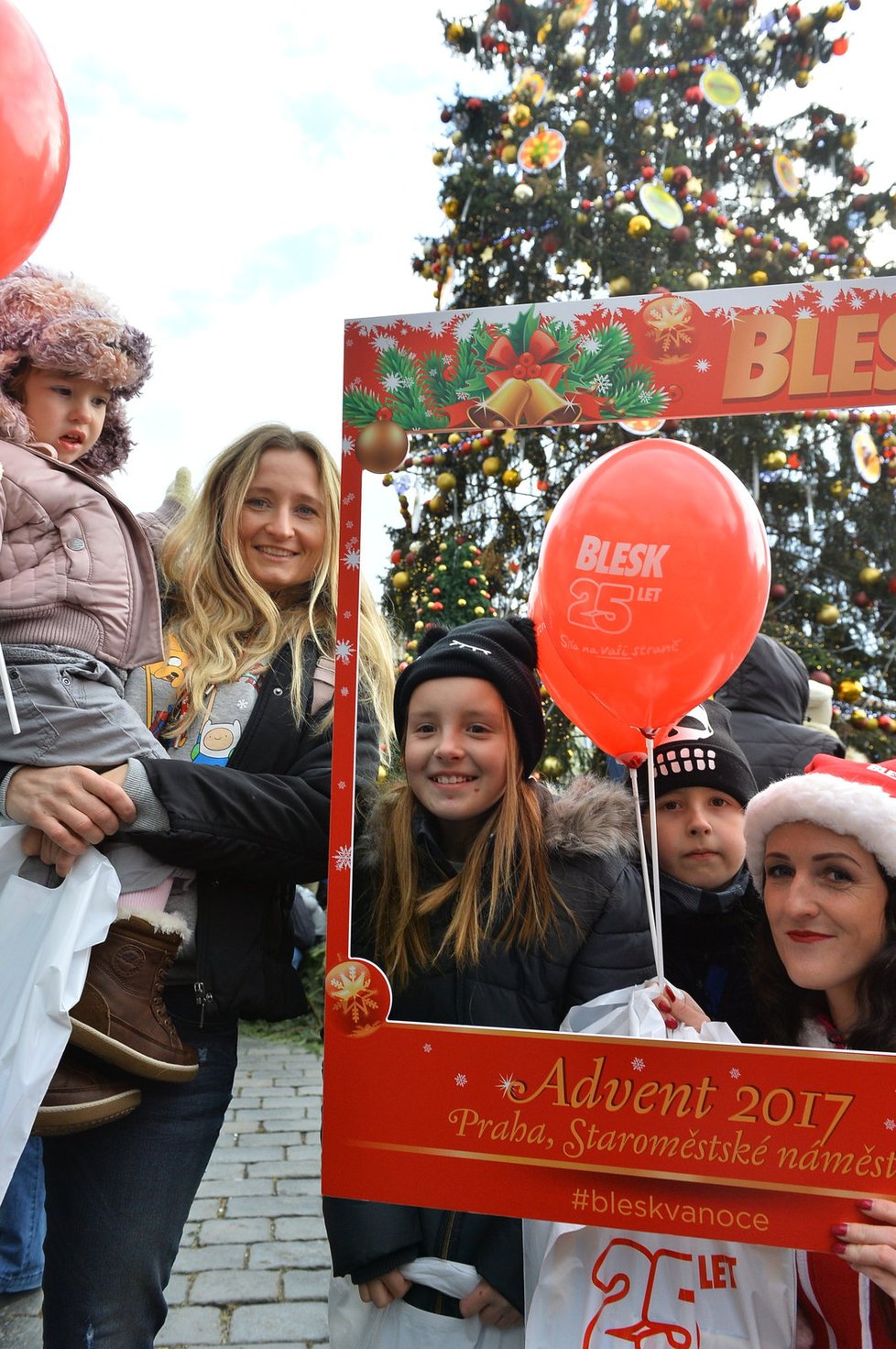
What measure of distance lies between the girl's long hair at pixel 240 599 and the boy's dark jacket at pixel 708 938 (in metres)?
0.62

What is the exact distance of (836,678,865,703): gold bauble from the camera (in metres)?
3.98

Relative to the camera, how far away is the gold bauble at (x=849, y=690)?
398 centimetres

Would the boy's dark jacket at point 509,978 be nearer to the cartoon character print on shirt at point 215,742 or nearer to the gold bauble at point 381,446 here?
the cartoon character print on shirt at point 215,742

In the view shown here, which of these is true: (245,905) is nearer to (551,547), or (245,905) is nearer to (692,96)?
(551,547)

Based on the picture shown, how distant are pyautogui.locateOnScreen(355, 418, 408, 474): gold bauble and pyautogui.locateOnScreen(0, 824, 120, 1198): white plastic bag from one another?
2.64 feet

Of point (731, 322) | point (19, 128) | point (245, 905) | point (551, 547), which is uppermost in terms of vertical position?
point (19, 128)

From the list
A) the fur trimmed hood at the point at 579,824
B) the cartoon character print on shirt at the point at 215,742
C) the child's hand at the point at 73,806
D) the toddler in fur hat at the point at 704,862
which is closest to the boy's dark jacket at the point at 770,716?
the toddler in fur hat at the point at 704,862

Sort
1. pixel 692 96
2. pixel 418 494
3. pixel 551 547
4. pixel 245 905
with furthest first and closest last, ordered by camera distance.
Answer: pixel 692 96 → pixel 418 494 → pixel 245 905 → pixel 551 547

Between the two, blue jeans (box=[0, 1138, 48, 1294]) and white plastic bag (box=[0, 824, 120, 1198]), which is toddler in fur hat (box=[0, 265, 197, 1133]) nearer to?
white plastic bag (box=[0, 824, 120, 1198])

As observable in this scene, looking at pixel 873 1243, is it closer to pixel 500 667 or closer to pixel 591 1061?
pixel 591 1061

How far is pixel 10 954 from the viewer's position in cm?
167

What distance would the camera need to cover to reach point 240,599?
199cm

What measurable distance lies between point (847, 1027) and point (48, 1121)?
127 centimetres

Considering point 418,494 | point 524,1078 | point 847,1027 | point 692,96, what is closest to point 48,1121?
point 524,1078
